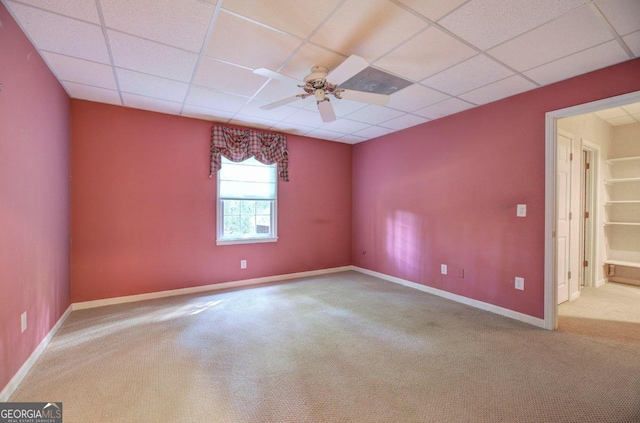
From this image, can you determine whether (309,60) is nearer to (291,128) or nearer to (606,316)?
(291,128)

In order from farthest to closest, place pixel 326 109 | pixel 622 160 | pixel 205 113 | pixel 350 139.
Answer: pixel 350 139
pixel 622 160
pixel 205 113
pixel 326 109

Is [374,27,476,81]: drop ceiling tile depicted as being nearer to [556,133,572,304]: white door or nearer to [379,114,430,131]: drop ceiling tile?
[379,114,430,131]: drop ceiling tile

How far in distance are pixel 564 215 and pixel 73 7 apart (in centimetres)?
523

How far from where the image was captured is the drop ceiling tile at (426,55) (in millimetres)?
2096

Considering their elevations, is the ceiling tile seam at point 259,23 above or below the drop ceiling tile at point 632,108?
→ below

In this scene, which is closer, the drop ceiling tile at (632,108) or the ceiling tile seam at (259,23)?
the ceiling tile seam at (259,23)

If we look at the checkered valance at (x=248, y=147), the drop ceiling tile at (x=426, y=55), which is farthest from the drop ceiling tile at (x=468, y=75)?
the checkered valance at (x=248, y=147)

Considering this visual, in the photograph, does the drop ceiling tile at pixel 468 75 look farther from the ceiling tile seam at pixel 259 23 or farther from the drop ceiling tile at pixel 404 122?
the ceiling tile seam at pixel 259 23

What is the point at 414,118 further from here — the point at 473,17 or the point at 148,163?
the point at 148,163

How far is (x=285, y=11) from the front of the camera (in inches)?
71.4

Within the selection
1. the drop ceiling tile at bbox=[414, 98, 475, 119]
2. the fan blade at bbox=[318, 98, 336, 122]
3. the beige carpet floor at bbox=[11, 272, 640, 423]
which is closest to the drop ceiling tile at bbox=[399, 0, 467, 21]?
the fan blade at bbox=[318, 98, 336, 122]

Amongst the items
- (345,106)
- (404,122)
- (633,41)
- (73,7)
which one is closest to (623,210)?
(633,41)

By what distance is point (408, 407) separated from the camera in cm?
170

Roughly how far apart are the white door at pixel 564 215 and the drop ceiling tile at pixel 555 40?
1.68 metres
